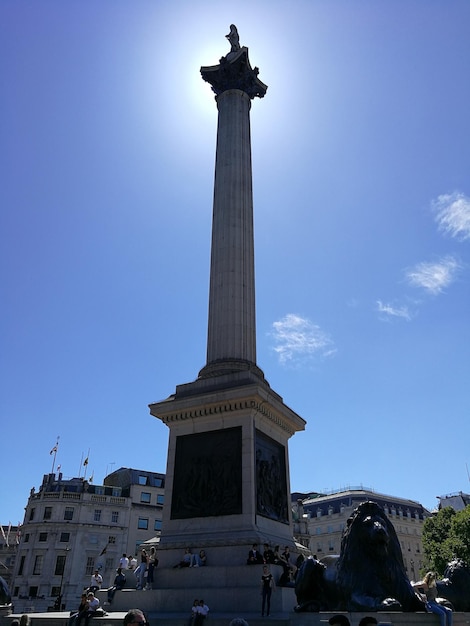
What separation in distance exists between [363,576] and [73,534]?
173 feet

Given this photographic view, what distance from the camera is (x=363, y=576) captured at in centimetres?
1045

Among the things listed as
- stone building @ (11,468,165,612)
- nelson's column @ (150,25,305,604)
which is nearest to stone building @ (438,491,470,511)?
stone building @ (11,468,165,612)

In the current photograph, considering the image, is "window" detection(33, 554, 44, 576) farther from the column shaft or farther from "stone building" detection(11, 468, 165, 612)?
the column shaft

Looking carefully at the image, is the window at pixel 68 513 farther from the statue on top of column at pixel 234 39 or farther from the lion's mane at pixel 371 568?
the lion's mane at pixel 371 568

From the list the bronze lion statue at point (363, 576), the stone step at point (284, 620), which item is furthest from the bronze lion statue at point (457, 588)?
the bronze lion statue at point (363, 576)

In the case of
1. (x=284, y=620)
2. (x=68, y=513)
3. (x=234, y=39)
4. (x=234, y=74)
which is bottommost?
(x=284, y=620)

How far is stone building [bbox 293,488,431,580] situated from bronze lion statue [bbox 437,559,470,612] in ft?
212

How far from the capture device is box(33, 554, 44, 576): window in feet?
176

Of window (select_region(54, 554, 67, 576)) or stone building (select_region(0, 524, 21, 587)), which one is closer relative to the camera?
window (select_region(54, 554, 67, 576))

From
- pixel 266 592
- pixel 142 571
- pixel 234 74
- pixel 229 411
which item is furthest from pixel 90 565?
pixel 234 74

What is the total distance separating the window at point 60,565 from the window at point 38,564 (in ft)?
5.22

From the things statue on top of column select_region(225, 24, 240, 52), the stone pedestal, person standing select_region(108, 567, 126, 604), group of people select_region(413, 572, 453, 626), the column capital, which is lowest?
group of people select_region(413, 572, 453, 626)

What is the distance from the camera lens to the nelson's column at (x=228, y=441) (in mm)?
16375

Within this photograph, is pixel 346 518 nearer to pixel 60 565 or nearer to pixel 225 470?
pixel 60 565
